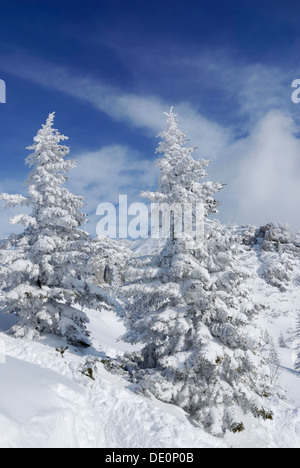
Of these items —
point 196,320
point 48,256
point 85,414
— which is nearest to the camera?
point 85,414

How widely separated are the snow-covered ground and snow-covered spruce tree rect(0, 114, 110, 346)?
4.84 ft

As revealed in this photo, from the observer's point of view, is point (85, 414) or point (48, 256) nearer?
point (85, 414)

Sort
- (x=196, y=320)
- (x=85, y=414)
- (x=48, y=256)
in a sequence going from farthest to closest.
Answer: (x=48, y=256)
(x=196, y=320)
(x=85, y=414)

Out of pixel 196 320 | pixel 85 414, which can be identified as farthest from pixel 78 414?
pixel 196 320

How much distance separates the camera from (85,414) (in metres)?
9.38

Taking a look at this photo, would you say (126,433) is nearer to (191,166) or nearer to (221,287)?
(221,287)

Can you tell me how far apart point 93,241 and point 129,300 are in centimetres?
464

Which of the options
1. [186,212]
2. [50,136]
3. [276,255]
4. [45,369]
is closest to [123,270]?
[186,212]

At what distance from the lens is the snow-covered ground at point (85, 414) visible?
24.1 ft

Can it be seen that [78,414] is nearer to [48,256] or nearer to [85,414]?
[85,414]

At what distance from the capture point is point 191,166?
13.8m

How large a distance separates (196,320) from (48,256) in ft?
27.4

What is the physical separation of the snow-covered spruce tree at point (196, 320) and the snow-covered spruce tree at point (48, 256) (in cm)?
386

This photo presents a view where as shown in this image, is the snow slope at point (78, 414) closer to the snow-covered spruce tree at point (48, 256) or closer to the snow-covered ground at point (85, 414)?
the snow-covered ground at point (85, 414)
